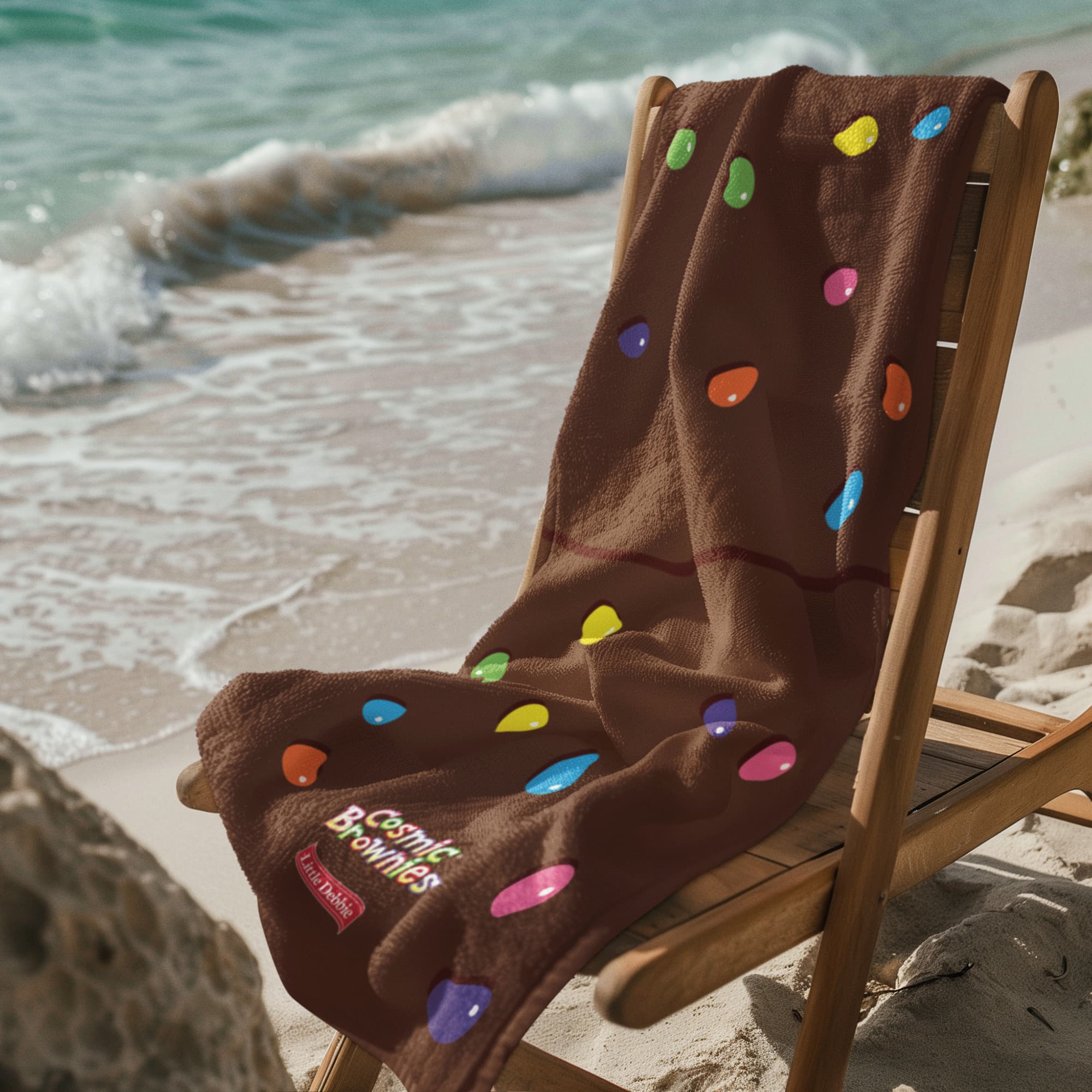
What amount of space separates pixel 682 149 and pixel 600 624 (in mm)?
661

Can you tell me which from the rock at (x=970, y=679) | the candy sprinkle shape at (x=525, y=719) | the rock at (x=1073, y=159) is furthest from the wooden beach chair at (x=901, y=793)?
the rock at (x=1073, y=159)

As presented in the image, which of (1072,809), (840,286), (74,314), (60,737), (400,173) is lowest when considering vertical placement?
(60,737)

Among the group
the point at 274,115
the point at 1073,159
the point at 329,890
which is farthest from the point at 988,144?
the point at 274,115

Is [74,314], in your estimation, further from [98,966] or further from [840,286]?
[98,966]

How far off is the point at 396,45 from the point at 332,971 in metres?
12.0

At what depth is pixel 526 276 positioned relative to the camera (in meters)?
6.69

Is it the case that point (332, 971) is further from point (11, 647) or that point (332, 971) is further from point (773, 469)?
point (11, 647)

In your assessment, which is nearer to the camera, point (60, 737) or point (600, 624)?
point (600, 624)

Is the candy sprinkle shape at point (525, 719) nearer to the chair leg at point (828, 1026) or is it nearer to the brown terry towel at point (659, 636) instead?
the brown terry towel at point (659, 636)

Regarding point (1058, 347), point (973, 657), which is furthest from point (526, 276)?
point (973, 657)

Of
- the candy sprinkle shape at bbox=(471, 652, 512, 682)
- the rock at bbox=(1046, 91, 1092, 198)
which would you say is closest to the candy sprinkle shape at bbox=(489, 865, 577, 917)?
the candy sprinkle shape at bbox=(471, 652, 512, 682)

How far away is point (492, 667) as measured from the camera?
5.11ft

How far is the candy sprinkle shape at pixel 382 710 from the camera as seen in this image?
1.39 metres

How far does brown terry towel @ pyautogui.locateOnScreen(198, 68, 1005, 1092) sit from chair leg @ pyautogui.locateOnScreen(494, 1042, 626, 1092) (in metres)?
0.22
